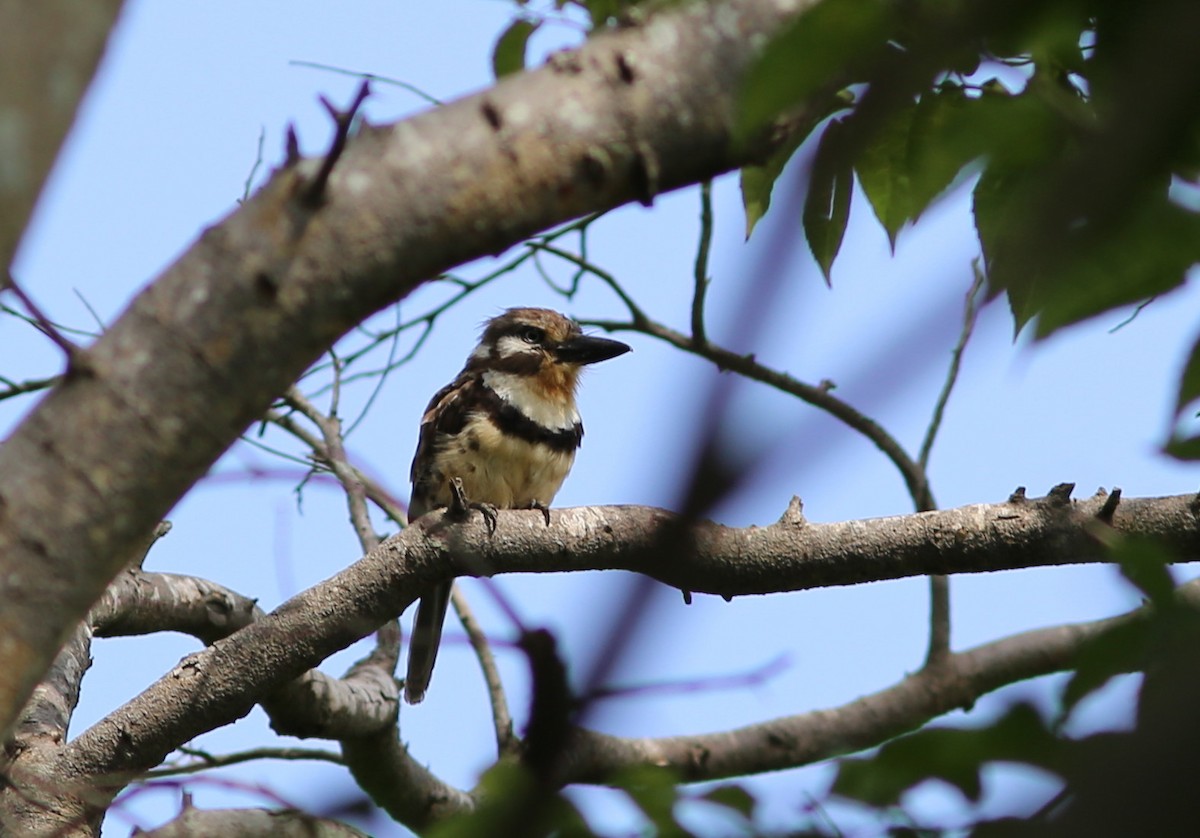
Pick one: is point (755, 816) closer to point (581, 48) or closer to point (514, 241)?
point (514, 241)

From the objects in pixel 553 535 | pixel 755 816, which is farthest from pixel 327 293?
pixel 553 535

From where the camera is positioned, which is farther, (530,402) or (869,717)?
(530,402)

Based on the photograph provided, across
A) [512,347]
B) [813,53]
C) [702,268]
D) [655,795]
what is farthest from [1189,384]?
[512,347]

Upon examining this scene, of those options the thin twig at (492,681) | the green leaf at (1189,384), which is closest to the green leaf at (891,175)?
the green leaf at (1189,384)

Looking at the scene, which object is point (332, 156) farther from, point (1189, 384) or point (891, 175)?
point (891, 175)

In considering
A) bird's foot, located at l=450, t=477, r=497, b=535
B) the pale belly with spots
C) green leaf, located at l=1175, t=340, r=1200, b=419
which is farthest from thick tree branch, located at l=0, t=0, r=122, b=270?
the pale belly with spots

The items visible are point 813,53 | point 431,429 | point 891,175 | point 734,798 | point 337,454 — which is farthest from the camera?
point 431,429

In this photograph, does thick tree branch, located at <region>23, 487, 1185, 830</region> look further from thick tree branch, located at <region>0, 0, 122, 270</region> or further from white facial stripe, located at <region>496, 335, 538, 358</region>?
white facial stripe, located at <region>496, 335, 538, 358</region>

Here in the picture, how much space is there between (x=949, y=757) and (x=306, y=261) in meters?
0.75

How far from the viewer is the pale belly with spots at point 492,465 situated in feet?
15.0

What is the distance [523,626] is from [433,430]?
4.20 meters

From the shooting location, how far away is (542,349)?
518 cm

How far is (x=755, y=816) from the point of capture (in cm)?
118

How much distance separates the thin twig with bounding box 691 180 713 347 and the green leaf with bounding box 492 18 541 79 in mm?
1585
